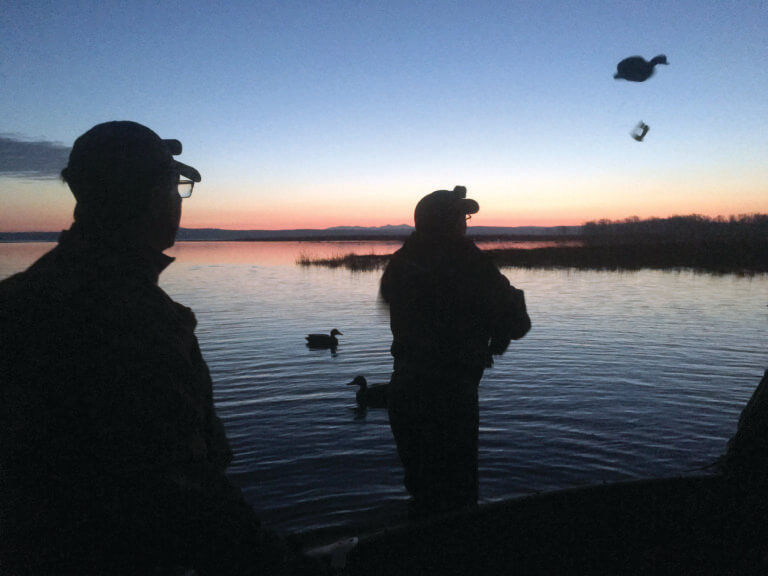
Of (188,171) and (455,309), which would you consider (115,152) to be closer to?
(188,171)

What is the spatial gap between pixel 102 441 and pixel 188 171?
1.21 metres

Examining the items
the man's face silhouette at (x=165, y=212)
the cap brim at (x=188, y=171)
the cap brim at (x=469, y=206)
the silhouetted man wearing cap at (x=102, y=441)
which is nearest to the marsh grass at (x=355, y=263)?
the cap brim at (x=469, y=206)

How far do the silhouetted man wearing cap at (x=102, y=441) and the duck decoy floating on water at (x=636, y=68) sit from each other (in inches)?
193

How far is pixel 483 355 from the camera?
3.57m

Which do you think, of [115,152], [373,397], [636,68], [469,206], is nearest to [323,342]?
[373,397]

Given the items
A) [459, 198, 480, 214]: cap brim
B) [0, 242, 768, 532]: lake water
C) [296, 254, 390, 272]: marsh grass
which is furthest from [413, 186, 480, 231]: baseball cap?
[296, 254, 390, 272]: marsh grass

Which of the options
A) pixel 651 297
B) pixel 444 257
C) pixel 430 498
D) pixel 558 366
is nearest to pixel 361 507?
pixel 430 498

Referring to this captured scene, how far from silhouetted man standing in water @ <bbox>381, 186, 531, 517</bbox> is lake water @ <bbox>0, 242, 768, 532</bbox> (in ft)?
1.41

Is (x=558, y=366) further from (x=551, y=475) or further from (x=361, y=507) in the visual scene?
(x=361, y=507)

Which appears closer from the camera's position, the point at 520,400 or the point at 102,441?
the point at 102,441

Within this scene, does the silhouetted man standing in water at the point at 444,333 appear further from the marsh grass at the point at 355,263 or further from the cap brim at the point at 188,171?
the marsh grass at the point at 355,263

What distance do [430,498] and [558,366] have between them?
9730mm

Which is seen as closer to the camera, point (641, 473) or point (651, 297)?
point (641, 473)

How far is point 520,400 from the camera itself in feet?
34.0
